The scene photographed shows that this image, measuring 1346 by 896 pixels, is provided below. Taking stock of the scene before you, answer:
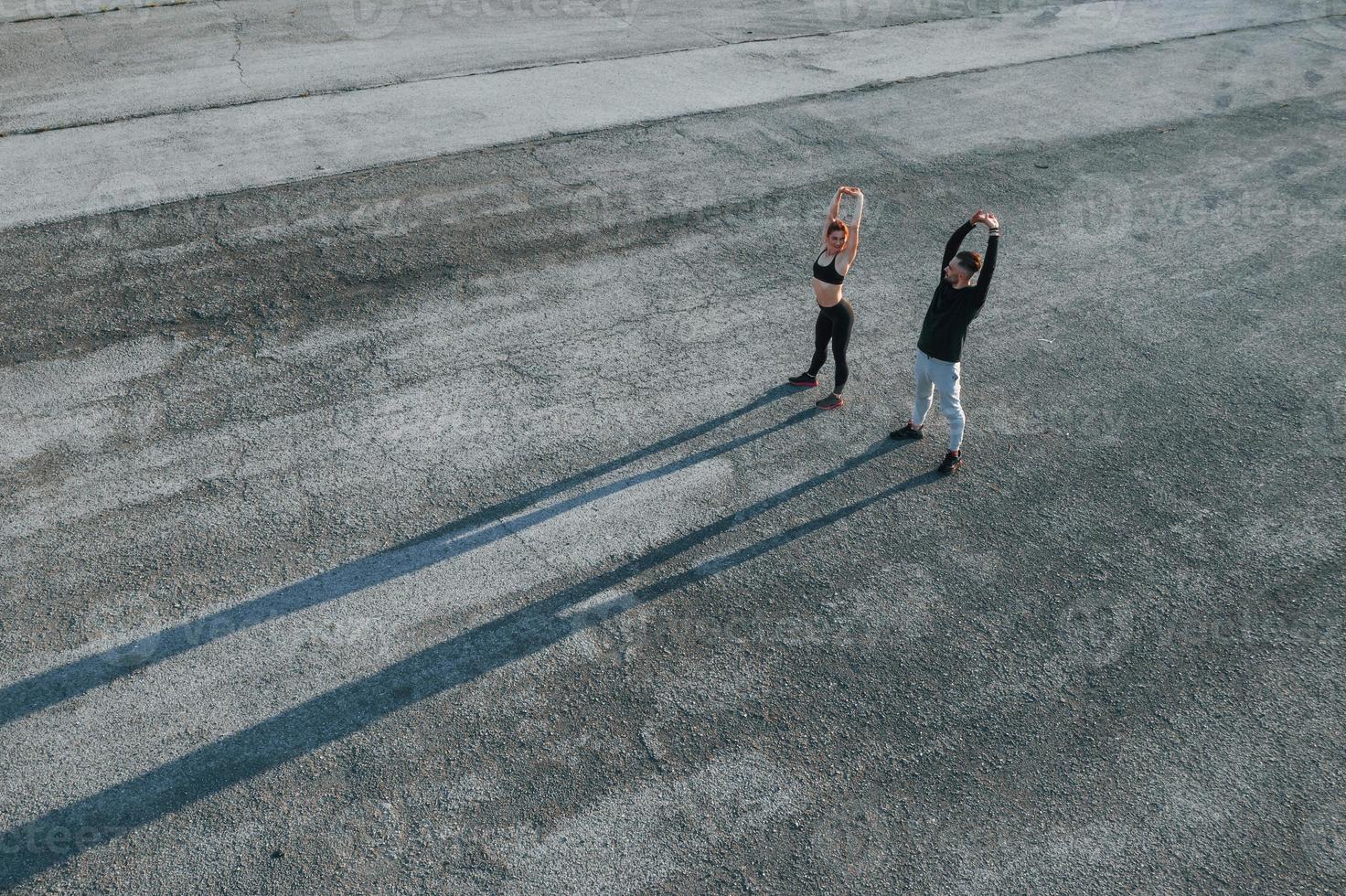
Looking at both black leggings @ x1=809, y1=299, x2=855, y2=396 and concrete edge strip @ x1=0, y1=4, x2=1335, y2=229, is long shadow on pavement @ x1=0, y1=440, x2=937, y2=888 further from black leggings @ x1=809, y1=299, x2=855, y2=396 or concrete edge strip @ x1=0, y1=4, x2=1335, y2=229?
concrete edge strip @ x1=0, y1=4, x2=1335, y2=229

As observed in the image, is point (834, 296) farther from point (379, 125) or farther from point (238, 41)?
point (238, 41)

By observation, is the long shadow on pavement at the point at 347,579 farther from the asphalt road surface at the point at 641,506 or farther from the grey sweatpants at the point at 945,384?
the grey sweatpants at the point at 945,384

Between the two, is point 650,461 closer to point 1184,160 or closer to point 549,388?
point 549,388

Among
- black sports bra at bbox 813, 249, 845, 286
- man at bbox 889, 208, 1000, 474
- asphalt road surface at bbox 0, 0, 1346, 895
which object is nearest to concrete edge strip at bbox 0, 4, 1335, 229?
asphalt road surface at bbox 0, 0, 1346, 895

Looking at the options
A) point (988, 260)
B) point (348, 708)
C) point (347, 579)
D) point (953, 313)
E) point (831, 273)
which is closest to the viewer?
point (348, 708)

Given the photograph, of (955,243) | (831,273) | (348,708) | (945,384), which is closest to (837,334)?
(831,273)

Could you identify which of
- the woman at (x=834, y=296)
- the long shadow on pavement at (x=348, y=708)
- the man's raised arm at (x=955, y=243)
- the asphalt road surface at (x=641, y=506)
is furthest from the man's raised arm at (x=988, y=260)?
the long shadow on pavement at (x=348, y=708)

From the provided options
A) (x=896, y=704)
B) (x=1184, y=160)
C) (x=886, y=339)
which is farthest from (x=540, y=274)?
(x=1184, y=160)
